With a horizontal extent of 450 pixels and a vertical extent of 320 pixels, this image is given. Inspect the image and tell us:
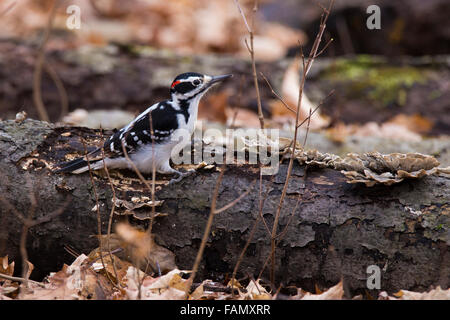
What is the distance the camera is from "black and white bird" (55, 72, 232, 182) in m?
3.59

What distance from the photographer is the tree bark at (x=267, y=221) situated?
9.90ft

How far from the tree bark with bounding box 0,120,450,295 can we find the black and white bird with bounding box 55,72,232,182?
9.0 inches

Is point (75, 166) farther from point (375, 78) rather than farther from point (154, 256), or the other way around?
point (375, 78)

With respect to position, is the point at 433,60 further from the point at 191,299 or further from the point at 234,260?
the point at 191,299

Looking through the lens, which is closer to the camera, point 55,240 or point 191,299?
point 191,299

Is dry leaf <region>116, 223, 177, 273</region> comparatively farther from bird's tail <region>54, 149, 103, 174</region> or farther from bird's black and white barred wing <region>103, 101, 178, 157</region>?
bird's black and white barred wing <region>103, 101, 178, 157</region>

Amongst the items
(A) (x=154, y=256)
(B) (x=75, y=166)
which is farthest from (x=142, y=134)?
(A) (x=154, y=256)

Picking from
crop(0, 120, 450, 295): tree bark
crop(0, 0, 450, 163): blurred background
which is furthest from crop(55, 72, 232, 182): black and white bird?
crop(0, 0, 450, 163): blurred background

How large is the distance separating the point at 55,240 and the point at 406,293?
2.26m

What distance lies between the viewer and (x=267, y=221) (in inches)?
125

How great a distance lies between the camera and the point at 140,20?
10266 millimetres

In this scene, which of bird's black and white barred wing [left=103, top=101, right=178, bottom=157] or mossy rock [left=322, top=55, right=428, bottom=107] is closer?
bird's black and white barred wing [left=103, top=101, right=178, bottom=157]

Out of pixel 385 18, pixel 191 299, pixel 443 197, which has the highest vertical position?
pixel 385 18
